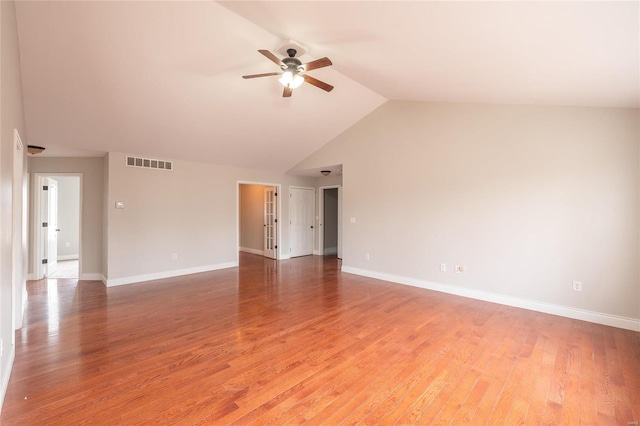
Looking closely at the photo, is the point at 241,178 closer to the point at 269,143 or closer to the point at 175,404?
the point at 269,143

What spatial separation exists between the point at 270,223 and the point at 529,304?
5.98 m

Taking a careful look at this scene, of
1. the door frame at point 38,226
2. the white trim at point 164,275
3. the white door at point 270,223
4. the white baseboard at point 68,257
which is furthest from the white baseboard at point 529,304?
the white baseboard at point 68,257

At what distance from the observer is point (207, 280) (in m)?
5.55

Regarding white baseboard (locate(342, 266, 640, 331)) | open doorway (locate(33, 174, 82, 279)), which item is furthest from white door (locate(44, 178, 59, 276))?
white baseboard (locate(342, 266, 640, 331))

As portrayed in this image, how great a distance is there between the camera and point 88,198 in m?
5.62

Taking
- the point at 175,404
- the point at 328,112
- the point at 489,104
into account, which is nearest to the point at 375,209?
the point at 328,112

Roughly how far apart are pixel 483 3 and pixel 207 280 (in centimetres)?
560

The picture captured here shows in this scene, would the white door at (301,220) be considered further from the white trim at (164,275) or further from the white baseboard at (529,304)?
the white baseboard at (529,304)

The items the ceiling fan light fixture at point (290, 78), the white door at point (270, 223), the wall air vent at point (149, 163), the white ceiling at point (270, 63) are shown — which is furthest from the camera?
the white door at point (270, 223)

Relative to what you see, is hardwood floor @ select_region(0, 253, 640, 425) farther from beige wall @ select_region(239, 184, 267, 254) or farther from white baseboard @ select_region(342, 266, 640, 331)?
beige wall @ select_region(239, 184, 267, 254)

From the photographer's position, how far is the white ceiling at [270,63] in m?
2.23

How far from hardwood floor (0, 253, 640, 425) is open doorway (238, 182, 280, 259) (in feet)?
11.8

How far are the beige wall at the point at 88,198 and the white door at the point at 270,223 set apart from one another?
375 cm

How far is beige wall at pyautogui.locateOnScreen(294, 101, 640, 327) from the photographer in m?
3.48
